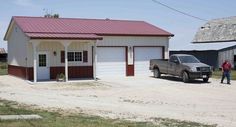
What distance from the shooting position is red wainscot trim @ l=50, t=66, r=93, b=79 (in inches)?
1193

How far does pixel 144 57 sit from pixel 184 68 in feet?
21.0

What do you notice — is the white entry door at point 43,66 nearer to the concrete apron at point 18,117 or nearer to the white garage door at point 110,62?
the white garage door at point 110,62

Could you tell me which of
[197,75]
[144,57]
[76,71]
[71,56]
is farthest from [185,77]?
[71,56]

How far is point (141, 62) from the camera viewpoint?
112 feet

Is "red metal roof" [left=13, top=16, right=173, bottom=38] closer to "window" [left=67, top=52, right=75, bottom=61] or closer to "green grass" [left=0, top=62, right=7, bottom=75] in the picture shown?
"window" [left=67, top=52, right=75, bottom=61]

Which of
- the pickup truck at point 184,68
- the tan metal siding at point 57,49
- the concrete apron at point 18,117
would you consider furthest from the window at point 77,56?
the concrete apron at point 18,117

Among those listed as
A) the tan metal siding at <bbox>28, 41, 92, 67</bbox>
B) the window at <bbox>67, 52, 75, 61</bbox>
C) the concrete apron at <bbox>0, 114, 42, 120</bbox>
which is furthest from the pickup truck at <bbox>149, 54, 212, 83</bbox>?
the concrete apron at <bbox>0, 114, 42, 120</bbox>

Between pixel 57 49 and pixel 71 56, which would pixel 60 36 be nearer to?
pixel 57 49

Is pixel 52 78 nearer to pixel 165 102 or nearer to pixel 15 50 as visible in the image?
pixel 15 50

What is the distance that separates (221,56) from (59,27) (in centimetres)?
2240

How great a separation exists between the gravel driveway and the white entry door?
3.23 meters

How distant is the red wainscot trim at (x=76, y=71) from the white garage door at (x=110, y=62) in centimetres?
95

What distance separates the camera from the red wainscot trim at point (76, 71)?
30312 millimetres

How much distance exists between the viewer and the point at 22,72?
31.0 metres
